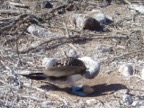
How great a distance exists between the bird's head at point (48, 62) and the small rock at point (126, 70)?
74cm

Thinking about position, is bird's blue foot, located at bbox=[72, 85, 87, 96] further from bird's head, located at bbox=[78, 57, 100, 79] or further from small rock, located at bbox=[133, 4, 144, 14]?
small rock, located at bbox=[133, 4, 144, 14]

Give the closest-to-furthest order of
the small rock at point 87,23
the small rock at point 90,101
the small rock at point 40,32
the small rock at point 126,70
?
1. the small rock at point 90,101
2. the small rock at point 126,70
3. the small rock at point 40,32
4. the small rock at point 87,23

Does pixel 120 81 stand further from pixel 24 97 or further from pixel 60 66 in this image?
pixel 24 97

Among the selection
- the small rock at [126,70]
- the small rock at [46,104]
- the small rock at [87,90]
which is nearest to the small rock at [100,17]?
the small rock at [126,70]

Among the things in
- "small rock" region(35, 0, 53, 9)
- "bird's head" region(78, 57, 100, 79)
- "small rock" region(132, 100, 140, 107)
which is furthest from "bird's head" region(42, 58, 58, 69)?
"small rock" region(35, 0, 53, 9)

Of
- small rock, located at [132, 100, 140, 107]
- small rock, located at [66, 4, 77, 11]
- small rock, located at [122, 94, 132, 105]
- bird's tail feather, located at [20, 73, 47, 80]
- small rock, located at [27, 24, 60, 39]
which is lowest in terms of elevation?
small rock, located at [132, 100, 140, 107]

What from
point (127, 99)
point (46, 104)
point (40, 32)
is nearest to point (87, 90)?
point (127, 99)

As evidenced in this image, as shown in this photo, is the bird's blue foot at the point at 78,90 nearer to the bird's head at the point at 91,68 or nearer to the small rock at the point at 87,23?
the bird's head at the point at 91,68

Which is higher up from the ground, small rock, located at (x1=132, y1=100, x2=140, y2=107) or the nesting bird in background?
the nesting bird in background

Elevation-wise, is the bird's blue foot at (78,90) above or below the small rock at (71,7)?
below

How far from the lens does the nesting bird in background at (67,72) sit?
549cm

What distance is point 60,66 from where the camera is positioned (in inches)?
218

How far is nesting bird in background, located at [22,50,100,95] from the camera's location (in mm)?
5488

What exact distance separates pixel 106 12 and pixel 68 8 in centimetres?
55
